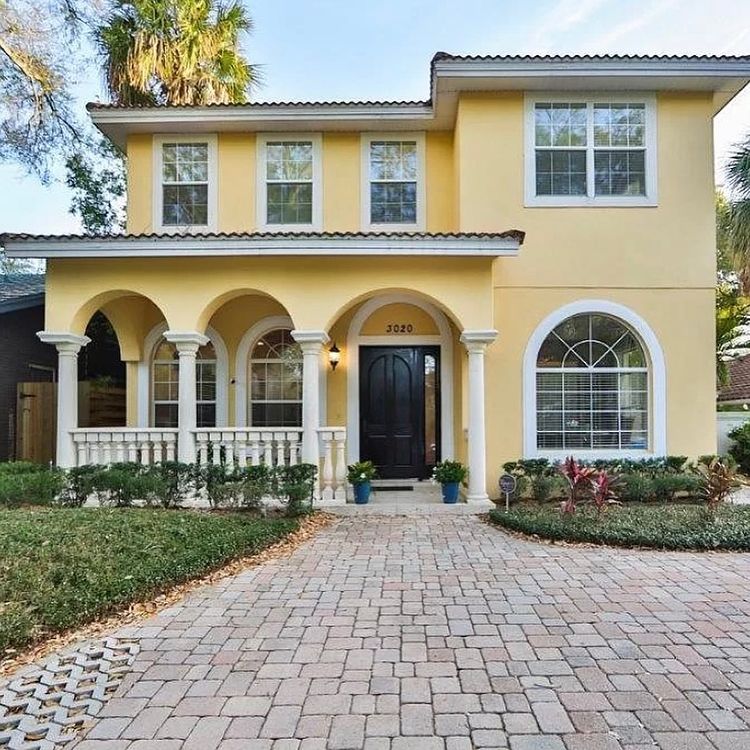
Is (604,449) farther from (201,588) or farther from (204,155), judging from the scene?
(204,155)

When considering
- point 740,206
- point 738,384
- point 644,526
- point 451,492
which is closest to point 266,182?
point 451,492

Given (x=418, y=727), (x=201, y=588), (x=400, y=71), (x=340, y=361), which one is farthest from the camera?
(x=400, y=71)

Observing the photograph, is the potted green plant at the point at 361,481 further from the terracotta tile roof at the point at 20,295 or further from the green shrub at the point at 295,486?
the terracotta tile roof at the point at 20,295

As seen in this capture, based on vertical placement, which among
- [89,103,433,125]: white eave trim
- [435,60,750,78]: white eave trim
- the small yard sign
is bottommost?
the small yard sign

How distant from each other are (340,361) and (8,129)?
8833 mm

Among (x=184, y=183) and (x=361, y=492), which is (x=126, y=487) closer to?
(x=361, y=492)

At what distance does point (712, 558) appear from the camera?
5.80 meters

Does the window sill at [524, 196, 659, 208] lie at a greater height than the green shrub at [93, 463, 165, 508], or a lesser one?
greater

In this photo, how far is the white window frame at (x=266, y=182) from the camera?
33.2 ft

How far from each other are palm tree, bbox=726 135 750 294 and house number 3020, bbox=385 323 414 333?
663 cm

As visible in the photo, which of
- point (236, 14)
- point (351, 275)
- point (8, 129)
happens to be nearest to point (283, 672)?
point (351, 275)

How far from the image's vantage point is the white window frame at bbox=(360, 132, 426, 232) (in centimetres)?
1005

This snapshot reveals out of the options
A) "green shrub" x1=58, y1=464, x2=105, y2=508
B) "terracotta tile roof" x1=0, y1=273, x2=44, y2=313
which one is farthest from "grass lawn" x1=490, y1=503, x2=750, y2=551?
"terracotta tile roof" x1=0, y1=273, x2=44, y2=313

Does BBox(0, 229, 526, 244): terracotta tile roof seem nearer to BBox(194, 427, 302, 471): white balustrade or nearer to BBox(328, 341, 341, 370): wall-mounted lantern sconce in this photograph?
BBox(328, 341, 341, 370): wall-mounted lantern sconce
